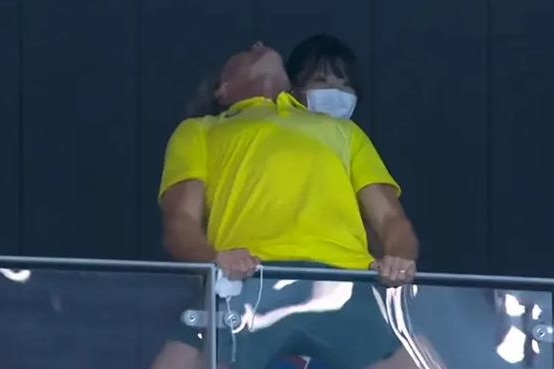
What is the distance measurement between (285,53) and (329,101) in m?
1.08

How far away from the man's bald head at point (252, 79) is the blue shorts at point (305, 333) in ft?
1.59

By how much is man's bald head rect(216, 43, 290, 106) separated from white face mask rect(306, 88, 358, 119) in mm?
110

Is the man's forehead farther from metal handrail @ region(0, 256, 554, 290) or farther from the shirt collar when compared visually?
metal handrail @ region(0, 256, 554, 290)

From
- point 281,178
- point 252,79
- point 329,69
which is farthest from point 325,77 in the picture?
point 281,178

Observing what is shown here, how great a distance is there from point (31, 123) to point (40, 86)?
4.1 inches

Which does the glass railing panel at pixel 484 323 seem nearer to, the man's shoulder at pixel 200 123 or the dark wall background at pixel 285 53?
the man's shoulder at pixel 200 123

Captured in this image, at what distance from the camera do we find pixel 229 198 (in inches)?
142

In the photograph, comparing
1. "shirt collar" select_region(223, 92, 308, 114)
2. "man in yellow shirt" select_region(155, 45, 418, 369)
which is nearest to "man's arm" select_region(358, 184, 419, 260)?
"man in yellow shirt" select_region(155, 45, 418, 369)

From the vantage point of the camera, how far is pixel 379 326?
346 cm

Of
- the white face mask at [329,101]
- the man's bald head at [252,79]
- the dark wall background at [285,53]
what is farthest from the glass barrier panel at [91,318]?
the dark wall background at [285,53]

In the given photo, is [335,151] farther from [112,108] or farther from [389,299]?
[112,108]

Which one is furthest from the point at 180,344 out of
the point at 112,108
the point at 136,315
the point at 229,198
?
the point at 112,108

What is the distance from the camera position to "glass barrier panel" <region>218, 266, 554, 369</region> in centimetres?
341

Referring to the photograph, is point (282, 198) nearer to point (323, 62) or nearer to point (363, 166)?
point (363, 166)
